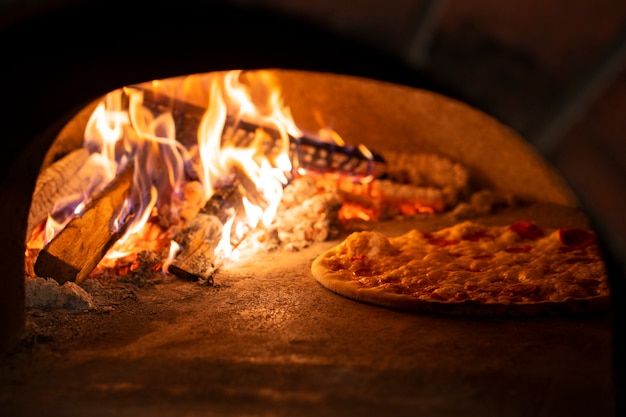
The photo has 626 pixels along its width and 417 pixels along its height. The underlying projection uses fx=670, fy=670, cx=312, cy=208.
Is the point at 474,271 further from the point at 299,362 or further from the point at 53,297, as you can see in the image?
the point at 53,297

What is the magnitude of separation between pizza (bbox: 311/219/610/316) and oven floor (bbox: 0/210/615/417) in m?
0.06

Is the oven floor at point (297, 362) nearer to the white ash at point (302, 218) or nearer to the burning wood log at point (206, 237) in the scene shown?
the burning wood log at point (206, 237)

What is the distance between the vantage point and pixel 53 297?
295cm

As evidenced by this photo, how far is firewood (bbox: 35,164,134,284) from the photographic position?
10.4ft

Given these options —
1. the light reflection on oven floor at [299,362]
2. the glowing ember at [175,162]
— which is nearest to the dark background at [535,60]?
the light reflection on oven floor at [299,362]

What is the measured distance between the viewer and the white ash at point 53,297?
116 inches

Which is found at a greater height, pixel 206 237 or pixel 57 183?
pixel 57 183

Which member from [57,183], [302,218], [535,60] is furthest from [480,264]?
[57,183]

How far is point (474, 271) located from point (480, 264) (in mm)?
108

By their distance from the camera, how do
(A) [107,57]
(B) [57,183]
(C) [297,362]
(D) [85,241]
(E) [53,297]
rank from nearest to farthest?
(A) [107,57]
(C) [297,362]
(E) [53,297]
(D) [85,241]
(B) [57,183]

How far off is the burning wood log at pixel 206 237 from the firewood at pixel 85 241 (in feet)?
1.20

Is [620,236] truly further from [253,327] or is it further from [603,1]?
[253,327]

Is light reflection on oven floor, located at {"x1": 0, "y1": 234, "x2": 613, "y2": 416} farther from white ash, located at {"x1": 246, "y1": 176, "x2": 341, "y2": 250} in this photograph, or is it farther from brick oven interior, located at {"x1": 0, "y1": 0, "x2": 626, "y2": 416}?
white ash, located at {"x1": 246, "y1": 176, "x2": 341, "y2": 250}

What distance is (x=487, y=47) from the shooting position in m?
1.63
